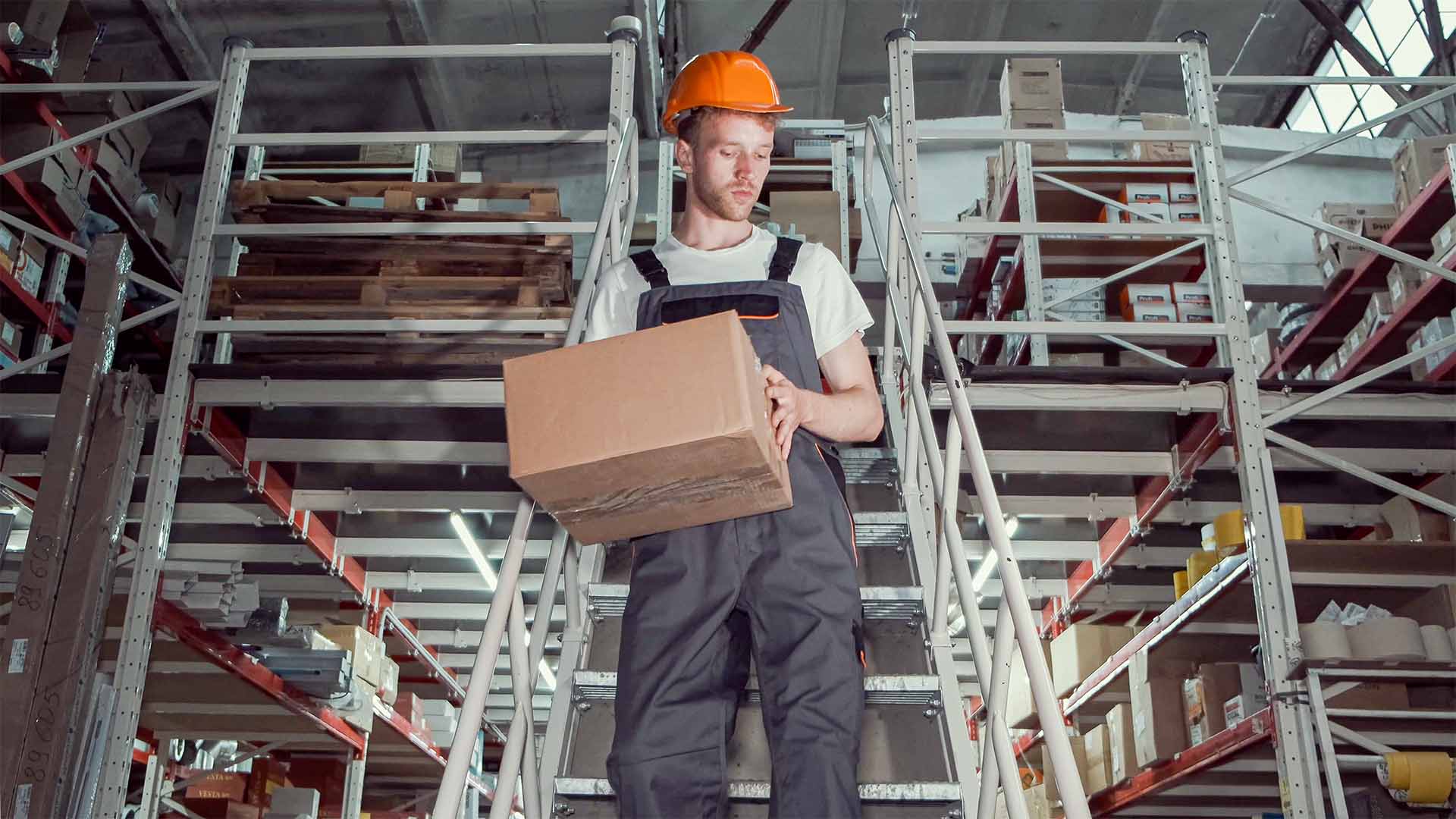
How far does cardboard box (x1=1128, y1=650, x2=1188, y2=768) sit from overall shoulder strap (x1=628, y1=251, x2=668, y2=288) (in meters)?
3.69

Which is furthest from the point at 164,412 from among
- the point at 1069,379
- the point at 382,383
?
the point at 1069,379

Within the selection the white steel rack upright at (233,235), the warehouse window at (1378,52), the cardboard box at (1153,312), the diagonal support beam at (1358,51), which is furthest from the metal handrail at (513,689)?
the warehouse window at (1378,52)

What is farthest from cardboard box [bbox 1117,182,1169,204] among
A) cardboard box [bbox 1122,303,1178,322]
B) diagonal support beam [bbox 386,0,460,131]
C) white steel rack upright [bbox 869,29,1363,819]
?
diagonal support beam [bbox 386,0,460,131]

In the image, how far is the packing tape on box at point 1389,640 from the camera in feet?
13.8

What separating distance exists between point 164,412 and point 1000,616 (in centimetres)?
316

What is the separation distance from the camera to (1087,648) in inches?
256

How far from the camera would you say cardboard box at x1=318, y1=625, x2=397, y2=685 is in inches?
246

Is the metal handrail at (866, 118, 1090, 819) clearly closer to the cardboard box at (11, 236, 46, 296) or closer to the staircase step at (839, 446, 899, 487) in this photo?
the staircase step at (839, 446, 899, 487)

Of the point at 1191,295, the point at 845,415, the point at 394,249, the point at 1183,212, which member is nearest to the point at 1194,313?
the point at 1191,295

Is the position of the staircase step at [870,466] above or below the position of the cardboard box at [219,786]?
above

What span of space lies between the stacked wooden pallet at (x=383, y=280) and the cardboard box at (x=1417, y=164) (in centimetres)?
473

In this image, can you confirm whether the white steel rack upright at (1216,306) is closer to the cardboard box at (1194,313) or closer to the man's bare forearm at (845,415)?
the man's bare forearm at (845,415)

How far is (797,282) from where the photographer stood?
2660 mm

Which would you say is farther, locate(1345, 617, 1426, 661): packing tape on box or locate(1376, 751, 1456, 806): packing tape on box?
locate(1376, 751, 1456, 806): packing tape on box
